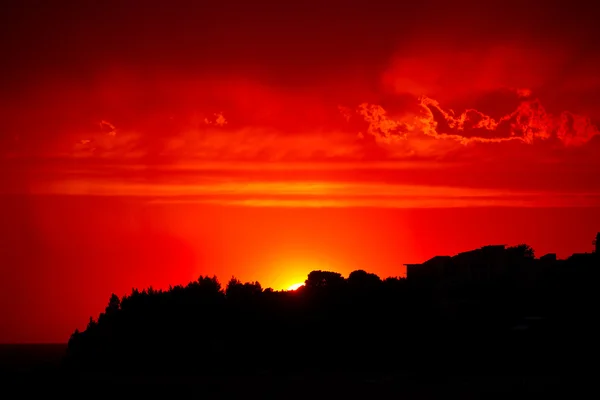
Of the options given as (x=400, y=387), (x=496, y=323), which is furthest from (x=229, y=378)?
(x=496, y=323)

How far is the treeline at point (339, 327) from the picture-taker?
298ft

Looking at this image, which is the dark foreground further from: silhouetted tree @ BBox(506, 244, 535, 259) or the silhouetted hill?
silhouetted tree @ BBox(506, 244, 535, 259)

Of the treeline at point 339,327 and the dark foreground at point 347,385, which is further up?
the treeline at point 339,327

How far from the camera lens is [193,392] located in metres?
91.8

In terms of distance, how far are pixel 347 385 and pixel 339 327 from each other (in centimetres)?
1933

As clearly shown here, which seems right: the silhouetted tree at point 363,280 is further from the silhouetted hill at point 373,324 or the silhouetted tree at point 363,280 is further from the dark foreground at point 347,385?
the dark foreground at point 347,385

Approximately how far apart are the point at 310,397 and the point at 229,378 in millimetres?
17283

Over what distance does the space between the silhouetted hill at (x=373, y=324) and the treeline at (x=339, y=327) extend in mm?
174

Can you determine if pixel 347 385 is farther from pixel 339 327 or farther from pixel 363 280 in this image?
pixel 363 280

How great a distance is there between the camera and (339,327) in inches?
4186

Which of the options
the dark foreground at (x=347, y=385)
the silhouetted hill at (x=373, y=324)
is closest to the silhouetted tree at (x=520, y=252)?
the silhouetted hill at (x=373, y=324)

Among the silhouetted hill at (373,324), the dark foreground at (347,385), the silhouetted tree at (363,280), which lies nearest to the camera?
the dark foreground at (347,385)

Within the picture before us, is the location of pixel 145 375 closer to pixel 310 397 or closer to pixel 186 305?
pixel 186 305

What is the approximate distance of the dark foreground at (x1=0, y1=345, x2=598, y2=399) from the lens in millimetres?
76625
